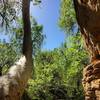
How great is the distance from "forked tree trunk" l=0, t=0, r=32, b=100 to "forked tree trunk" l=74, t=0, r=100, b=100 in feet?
6.78

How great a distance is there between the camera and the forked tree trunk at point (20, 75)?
21.0 feet

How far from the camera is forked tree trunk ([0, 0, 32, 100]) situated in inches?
252

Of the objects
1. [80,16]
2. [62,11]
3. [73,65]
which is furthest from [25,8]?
[73,65]

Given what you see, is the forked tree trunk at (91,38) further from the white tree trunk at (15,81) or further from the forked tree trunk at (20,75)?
the white tree trunk at (15,81)

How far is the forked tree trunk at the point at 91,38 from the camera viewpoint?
336 inches

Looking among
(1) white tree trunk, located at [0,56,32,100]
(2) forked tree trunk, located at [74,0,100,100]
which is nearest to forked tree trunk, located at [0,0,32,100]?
(1) white tree trunk, located at [0,56,32,100]

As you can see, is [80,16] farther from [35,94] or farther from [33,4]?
[35,94]

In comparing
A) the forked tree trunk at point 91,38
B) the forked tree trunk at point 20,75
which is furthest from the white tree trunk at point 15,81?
the forked tree trunk at point 91,38

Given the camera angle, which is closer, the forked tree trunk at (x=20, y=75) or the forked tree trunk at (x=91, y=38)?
the forked tree trunk at (x=20, y=75)

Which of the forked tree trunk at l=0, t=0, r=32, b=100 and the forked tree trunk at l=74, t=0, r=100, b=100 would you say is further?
the forked tree trunk at l=74, t=0, r=100, b=100

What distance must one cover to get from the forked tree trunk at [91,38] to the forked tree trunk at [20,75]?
6.78 feet

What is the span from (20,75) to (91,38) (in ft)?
9.82

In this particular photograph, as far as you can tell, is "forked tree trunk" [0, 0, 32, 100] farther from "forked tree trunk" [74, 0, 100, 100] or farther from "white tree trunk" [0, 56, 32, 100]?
"forked tree trunk" [74, 0, 100, 100]

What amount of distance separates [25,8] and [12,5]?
2445mm
